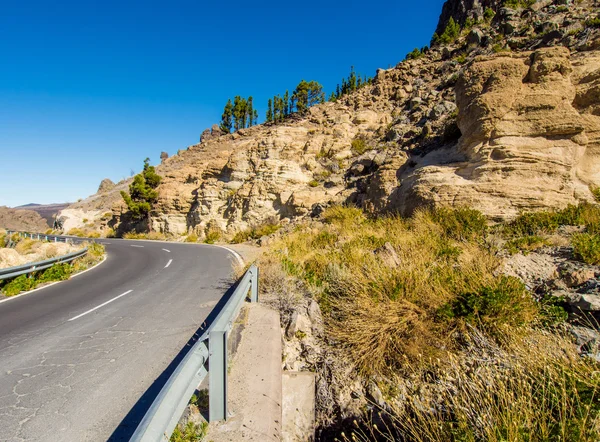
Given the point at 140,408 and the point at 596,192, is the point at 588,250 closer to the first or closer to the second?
the point at 596,192

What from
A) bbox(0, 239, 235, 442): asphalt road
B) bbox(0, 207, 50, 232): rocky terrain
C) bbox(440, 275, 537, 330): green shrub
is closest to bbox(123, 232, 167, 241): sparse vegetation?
bbox(0, 239, 235, 442): asphalt road

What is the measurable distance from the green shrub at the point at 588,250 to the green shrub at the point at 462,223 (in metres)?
2.66

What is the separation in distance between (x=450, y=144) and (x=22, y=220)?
64.2 metres

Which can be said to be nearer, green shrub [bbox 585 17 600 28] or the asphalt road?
the asphalt road

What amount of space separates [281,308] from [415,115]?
26.4 m

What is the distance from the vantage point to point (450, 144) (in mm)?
16078

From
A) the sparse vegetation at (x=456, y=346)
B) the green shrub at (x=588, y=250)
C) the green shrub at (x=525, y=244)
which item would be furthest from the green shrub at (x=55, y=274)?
the green shrub at (x=588, y=250)

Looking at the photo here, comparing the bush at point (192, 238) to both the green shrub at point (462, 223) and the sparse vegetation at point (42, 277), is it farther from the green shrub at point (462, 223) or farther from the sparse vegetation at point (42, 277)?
the green shrub at point (462, 223)

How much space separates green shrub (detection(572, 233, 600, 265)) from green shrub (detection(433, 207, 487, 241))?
2664mm

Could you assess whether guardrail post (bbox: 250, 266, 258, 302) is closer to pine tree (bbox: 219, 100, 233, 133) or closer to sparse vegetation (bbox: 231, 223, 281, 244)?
sparse vegetation (bbox: 231, 223, 281, 244)

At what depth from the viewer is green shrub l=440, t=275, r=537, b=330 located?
14.7ft

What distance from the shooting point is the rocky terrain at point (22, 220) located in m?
47.4

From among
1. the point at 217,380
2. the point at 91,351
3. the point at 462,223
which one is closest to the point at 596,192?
the point at 462,223

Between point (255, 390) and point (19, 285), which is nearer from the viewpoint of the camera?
point (255, 390)
